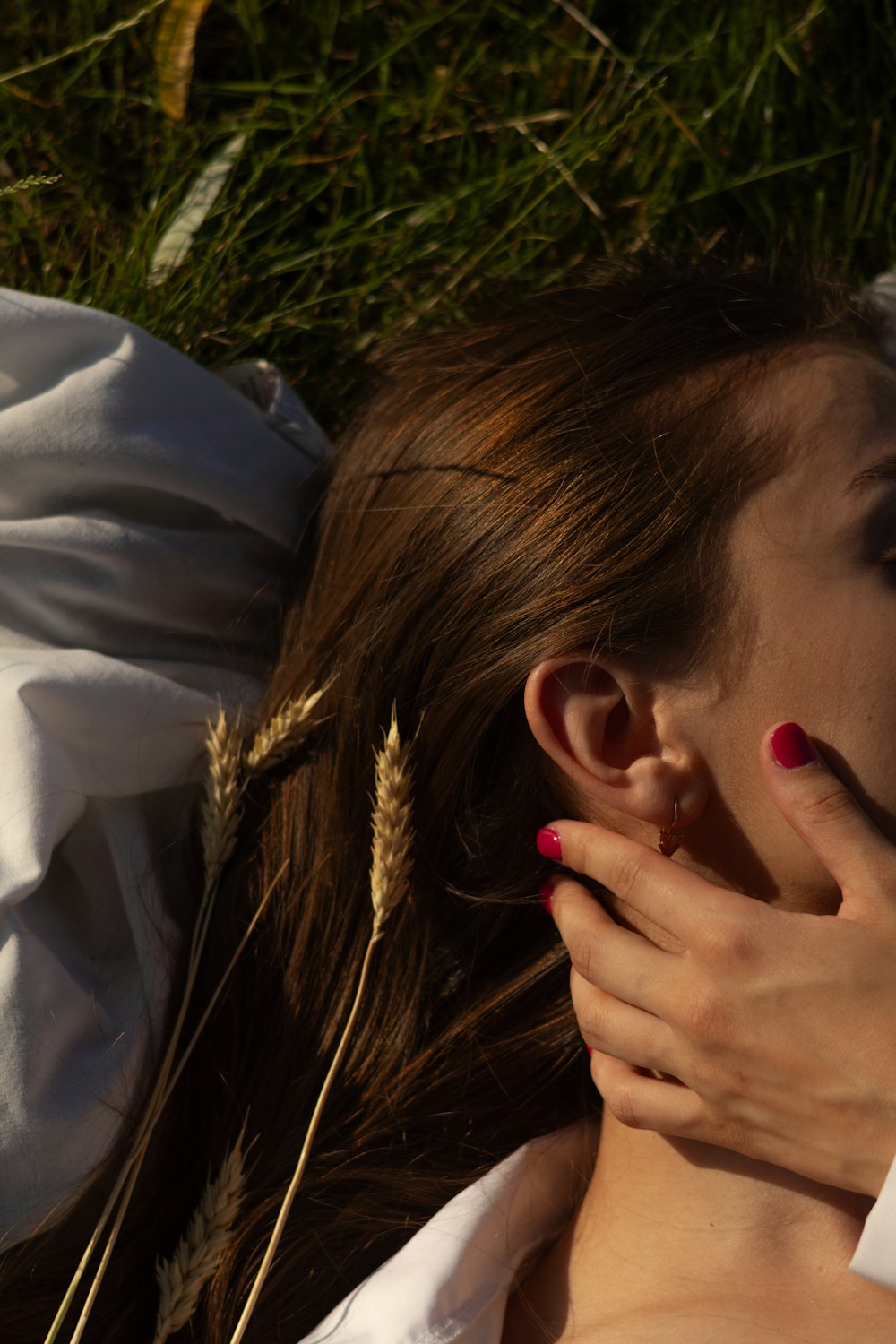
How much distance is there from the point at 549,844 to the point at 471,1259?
82cm

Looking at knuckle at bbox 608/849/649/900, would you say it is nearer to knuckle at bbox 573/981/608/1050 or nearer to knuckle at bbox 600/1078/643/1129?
knuckle at bbox 573/981/608/1050

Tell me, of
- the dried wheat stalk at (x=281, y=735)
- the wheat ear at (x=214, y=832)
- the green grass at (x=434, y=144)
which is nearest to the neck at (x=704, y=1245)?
the wheat ear at (x=214, y=832)

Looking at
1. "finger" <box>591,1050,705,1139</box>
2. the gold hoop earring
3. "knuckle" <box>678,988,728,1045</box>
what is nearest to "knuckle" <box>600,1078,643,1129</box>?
"finger" <box>591,1050,705,1139</box>

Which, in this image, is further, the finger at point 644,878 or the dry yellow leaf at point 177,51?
the dry yellow leaf at point 177,51

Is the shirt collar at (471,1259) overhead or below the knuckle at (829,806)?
below

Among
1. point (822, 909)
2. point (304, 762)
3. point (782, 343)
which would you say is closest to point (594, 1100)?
point (822, 909)

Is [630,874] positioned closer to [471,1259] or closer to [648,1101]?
[648,1101]

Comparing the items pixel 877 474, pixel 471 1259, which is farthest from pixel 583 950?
pixel 877 474

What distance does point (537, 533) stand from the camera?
2.27m

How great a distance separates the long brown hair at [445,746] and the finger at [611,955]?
14 cm

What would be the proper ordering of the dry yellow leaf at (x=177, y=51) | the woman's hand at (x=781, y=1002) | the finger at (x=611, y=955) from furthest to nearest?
the dry yellow leaf at (x=177, y=51)
the finger at (x=611, y=955)
the woman's hand at (x=781, y=1002)

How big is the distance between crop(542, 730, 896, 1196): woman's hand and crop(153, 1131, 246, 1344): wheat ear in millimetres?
718

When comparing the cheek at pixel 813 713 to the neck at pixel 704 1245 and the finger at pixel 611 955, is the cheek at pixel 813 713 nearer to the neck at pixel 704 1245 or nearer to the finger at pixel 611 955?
the finger at pixel 611 955

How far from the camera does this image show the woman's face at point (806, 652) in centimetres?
209
